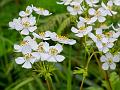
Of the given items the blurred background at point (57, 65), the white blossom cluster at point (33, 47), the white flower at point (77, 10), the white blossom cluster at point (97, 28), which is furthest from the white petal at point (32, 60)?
the blurred background at point (57, 65)

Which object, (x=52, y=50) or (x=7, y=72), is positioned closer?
(x=52, y=50)

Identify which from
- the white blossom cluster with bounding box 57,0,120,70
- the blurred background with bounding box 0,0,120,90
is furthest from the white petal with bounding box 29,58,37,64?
the blurred background with bounding box 0,0,120,90

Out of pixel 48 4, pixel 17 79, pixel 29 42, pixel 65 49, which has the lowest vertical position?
pixel 17 79

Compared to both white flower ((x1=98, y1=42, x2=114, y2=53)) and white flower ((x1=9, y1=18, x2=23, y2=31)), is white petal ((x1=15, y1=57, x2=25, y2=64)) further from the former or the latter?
white flower ((x1=98, y1=42, x2=114, y2=53))

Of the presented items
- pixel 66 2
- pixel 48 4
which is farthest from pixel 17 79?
pixel 66 2

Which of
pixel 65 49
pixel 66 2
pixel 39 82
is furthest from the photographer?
pixel 65 49

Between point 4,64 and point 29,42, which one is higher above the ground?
point 29,42

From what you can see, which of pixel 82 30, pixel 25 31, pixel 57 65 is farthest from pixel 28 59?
pixel 57 65

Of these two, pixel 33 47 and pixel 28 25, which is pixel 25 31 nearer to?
pixel 28 25

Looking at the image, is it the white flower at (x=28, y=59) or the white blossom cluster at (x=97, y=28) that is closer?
the white flower at (x=28, y=59)

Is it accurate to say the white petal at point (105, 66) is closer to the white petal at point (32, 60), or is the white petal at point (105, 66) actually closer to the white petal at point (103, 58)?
the white petal at point (103, 58)

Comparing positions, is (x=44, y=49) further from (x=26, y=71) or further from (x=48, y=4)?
(x=26, y=71)
